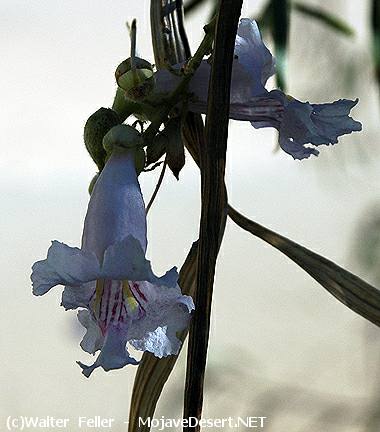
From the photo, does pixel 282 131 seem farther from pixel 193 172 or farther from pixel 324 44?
pixel 193 172

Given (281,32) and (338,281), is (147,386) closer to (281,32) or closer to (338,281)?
(338,281)

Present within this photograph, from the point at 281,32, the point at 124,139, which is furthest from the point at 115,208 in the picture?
the point at 281,32

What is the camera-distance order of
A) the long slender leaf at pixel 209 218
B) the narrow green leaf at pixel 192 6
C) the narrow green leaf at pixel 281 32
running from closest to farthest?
the long slender leaf at pixel 209 218
the narrow green leaf at pixel 281 32
the narrow green leaf at pixel 192 6

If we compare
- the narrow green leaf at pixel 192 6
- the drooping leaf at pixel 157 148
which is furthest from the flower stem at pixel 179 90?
the narrow green leaf at pixel 192 6

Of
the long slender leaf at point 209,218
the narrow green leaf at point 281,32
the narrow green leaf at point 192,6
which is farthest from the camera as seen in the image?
the narrow green leaf at point 192,6

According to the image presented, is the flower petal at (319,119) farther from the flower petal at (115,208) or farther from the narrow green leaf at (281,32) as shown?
the narrow green leaf at (281,32)

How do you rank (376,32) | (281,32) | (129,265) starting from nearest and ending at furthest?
(129,265) < (281,32) < (376,32)
